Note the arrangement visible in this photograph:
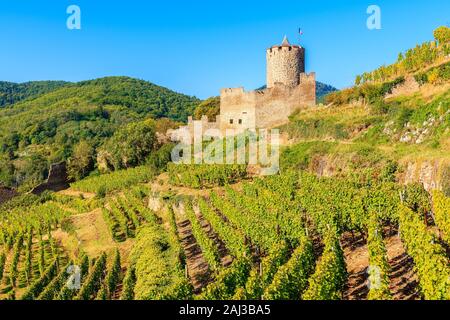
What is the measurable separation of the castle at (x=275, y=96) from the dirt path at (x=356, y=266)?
17927mm

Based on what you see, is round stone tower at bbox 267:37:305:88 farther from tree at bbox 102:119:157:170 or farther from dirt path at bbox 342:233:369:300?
dirt path at bbox 342:233:369:300

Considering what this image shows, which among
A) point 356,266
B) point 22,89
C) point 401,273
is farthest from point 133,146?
point 22,89

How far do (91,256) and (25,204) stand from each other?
2020cm

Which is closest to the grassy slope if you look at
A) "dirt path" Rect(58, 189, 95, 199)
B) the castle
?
the castle

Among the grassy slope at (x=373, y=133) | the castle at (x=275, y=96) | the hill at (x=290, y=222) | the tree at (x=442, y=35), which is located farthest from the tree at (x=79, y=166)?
the tree at (x=442, y=35)

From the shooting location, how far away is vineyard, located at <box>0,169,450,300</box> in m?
11.1

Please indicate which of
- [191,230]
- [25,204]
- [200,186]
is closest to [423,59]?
[200,186]

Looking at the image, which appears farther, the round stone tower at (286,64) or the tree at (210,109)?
the tree at (210,109)

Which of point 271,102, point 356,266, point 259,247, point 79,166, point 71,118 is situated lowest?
point 259,247

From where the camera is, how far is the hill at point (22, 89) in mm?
119381

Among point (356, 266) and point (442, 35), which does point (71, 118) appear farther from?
point (356, 266)

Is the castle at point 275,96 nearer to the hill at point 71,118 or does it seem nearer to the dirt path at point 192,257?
the dirt path at point 192,257

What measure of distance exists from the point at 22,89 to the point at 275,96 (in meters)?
114

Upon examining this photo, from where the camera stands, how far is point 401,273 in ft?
39.2
